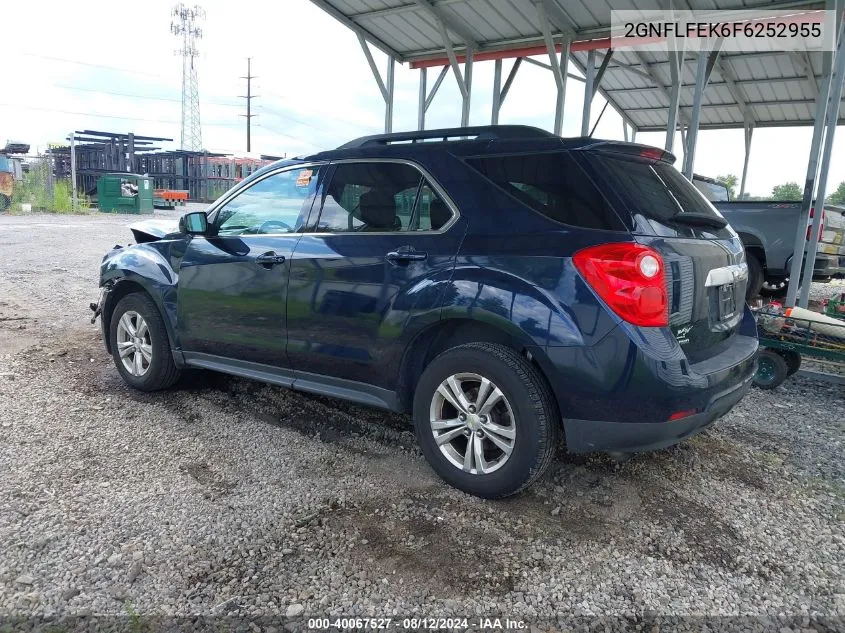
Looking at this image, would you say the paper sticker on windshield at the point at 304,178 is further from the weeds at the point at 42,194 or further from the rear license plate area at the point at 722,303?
the weeds at the point at 42,194

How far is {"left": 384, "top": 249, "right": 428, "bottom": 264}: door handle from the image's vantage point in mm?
3023

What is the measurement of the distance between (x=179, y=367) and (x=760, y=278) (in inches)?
315

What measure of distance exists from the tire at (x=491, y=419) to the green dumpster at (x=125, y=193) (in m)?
29.8

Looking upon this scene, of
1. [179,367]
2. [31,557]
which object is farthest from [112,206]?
[31,557]

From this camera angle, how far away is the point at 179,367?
14.0ft

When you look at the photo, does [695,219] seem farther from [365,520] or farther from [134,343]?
[134,343]

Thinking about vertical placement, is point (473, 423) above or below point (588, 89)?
below

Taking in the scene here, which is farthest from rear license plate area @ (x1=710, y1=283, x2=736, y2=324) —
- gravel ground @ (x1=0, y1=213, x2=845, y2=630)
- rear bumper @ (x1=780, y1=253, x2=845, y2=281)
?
rear bumper @ (x1=780, y1=253, x2=845, y2=281)

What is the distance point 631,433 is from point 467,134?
1.75m

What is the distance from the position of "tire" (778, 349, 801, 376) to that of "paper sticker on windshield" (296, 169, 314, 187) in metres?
3.93

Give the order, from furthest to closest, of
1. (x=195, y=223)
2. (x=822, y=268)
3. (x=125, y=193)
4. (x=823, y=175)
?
(x=125, y=193) < (x=822, y=268) < (x=823, y=175) < (x=195, y=223)

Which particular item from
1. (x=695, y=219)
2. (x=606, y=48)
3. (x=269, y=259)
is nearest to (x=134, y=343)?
(x=269, y=259)

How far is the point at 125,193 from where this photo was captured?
29047 millimetres

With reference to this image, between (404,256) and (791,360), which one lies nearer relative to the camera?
(404,256)
